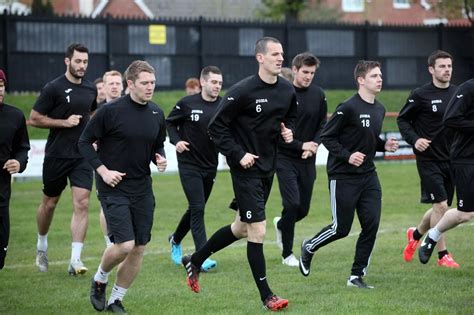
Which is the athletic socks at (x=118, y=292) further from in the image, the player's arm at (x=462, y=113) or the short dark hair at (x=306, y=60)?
the short dark hair at (x=306, y=60)

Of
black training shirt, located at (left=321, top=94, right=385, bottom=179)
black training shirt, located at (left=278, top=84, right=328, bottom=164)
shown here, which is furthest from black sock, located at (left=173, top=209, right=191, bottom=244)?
black training shirt, located at (left=321, top=94, right=385, bottom=179)

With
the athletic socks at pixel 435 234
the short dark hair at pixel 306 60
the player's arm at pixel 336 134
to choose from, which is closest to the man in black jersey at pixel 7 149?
the player's arm at pixel 336 134

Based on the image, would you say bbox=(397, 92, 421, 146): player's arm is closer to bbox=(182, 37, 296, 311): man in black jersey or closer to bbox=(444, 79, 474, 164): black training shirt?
bbox=(444, 79, 474, 164): black training shirt

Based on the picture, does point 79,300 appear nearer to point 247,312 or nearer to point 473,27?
point 247,312

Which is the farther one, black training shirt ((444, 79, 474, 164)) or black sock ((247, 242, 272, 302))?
black training shirt ((444, 79, 474, 164))

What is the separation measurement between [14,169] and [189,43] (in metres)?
23.6

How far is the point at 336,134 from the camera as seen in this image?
1041 cm

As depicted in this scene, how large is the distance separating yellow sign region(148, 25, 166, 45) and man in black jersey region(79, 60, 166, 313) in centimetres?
2375

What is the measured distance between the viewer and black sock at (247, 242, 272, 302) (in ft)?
30.2

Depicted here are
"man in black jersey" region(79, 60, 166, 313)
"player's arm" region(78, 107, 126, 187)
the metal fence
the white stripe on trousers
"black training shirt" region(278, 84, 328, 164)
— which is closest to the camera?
"player's arm" region(78, 107, 126, 187)

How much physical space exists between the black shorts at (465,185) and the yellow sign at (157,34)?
23.0m

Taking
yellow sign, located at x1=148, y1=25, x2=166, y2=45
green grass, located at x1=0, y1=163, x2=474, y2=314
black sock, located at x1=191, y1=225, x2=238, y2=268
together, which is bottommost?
green grass, located at x1=0, y1=163, x2=474, y2=314

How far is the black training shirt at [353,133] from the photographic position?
10328mm

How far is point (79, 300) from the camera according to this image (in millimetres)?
9992
